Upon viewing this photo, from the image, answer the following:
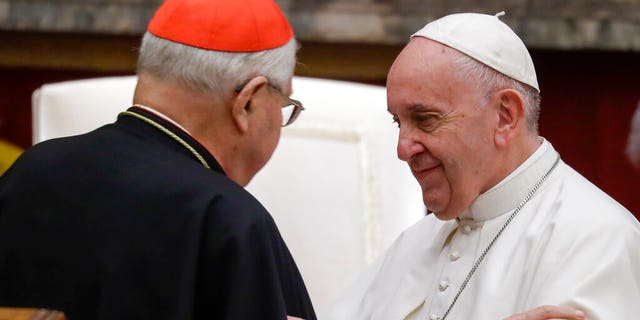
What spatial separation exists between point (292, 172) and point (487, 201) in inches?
46.5

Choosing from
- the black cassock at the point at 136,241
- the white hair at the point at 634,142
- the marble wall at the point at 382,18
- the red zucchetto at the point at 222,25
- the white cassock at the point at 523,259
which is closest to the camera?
the black cassock at the point at 136,241

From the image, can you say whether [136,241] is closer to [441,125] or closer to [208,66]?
[208,66]

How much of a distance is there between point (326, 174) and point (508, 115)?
1.24m

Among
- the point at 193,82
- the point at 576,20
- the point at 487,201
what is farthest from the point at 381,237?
the point at 576,20

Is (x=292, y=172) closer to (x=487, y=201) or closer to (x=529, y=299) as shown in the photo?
(x=487, y=201)

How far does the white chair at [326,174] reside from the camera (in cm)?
442

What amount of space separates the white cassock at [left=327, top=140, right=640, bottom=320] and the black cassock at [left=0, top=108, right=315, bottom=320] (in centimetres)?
54

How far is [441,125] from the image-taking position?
3.33 metres

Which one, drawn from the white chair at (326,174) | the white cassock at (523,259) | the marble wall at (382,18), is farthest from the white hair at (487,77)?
the marble wall at (382,18)

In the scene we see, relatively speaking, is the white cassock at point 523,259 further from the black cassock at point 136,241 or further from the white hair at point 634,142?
the white hair at point 634,142

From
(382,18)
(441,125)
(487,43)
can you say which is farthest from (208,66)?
(382,18)

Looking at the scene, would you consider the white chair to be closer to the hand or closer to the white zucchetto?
the white zucchetto

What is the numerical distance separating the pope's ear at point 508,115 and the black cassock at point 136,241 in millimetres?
603

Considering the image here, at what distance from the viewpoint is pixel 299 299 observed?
3.30 metres
